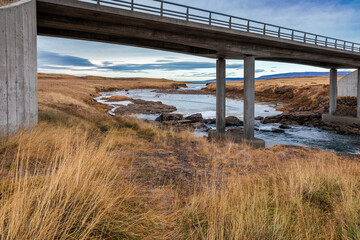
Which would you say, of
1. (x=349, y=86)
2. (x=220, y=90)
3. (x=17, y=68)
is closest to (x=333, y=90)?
(x=349, y=86)

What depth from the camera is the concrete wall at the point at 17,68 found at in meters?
9.41

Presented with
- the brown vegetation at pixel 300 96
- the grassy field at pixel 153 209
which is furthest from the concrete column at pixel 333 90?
the grassy field at pixel 153 209

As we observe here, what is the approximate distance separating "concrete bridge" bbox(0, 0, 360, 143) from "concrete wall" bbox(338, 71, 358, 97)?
A: 15477 mm

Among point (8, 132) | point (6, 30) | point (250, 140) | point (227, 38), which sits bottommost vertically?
point (250, 140)

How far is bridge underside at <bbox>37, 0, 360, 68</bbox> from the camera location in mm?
14242

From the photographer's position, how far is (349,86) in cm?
4269

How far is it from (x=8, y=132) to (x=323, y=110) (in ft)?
138

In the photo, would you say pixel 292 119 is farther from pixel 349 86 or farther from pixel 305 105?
pixel 305 105

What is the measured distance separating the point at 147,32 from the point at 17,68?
9.07 metres

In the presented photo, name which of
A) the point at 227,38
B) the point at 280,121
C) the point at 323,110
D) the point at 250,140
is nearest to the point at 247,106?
the point at 250,140

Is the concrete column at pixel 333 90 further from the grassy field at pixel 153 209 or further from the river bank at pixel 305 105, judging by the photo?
the grassy field at pixel 153 209

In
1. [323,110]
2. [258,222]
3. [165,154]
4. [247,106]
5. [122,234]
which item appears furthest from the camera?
[323,110]

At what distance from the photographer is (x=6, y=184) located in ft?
14.1

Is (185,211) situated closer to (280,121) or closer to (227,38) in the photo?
(227,38)
